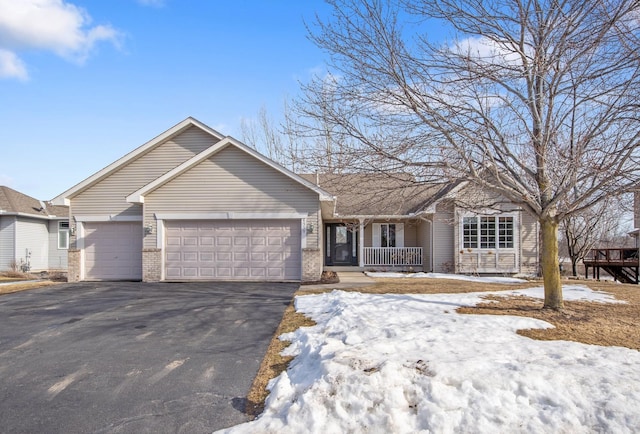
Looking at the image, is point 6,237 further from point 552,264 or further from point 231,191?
point 552,264

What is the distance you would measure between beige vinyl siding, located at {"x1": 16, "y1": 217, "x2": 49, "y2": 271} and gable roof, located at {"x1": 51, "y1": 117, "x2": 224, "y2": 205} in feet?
26.7

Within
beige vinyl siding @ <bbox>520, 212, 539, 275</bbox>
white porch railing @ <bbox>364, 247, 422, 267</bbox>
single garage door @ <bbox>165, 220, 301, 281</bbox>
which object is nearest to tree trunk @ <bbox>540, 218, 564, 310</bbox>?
single garage door @ <bbox>165, 220, 301, 281</bbox>

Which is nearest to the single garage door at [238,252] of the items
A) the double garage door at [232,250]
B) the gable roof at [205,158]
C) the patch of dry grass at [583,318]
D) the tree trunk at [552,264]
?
the double garage door at [232,250]

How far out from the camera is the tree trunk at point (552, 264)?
7.86 m

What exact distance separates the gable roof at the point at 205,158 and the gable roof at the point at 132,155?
197cm

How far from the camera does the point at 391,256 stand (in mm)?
19188

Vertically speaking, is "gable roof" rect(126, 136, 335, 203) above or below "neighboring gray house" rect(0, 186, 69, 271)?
above

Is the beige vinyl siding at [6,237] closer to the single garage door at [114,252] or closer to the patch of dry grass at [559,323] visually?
the single garage door at [114,252]

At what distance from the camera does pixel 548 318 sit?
7.36 m

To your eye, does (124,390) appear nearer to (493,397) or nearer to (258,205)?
(493,397)

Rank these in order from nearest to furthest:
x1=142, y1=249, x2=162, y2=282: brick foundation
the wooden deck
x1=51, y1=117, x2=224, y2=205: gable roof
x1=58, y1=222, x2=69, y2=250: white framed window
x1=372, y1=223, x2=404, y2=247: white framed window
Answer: x1=142, y1=249, x2=162, y2=282: brick foundation, x1=51, y1=117, x2=224, y2=205: gable roof, x1=372, y1=223, x2=404, y2=247: white framed window, the wooden deck, x1=58, y1=222, x2=69, y2=250: white framed window

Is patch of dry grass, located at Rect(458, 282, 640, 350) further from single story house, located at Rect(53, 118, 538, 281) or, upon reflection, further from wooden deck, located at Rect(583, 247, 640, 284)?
wooden deck, located at Rect(583, 247, 640, 284)

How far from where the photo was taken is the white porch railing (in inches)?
750

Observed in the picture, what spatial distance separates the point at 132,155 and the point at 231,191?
14.2ft
